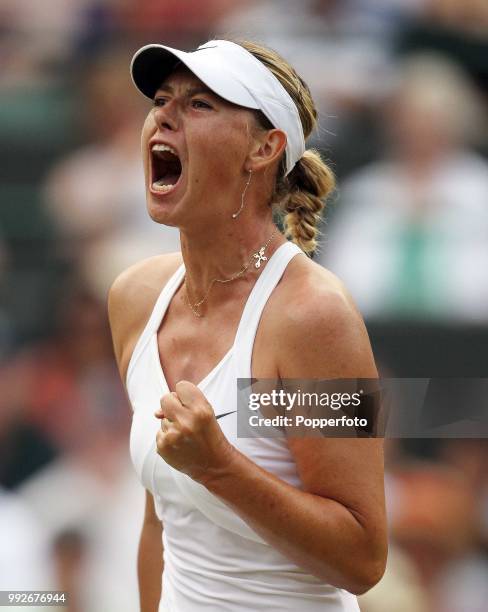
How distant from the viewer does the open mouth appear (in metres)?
1.84

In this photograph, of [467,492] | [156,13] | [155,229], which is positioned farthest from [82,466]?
[156,13]

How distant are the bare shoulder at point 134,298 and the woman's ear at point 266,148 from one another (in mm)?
336

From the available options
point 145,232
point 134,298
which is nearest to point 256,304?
point 134,298

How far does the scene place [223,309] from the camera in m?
1.88

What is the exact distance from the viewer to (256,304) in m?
1.79

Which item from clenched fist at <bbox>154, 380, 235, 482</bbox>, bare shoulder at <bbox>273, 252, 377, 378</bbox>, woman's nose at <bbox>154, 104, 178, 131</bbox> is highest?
woman's nose at <bbox>154, 104, 178, 131</bbox>

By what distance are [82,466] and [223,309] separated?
5.86 feet

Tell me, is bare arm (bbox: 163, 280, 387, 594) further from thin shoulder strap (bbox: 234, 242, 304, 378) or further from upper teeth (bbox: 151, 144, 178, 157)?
upper teeth (bbox: 151, 144, 178, 157)

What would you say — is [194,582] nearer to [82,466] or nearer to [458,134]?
[82,466]

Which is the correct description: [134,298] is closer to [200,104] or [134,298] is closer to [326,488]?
[200,104]

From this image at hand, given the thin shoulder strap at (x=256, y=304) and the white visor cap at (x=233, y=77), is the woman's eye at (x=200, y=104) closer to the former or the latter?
the white visor cap at (x=233, y=77)

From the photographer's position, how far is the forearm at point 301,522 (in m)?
1.61

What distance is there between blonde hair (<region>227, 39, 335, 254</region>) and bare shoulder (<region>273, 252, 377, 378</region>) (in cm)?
31

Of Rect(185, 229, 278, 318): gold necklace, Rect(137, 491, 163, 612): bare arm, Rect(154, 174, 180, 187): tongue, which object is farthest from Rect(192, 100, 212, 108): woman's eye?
Rect(137, 491, 163, 612): bare arm
